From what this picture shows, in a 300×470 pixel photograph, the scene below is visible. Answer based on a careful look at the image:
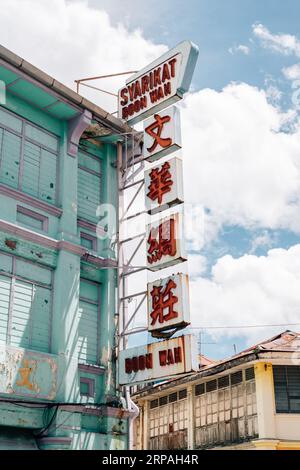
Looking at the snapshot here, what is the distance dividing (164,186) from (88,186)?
94.4 inches

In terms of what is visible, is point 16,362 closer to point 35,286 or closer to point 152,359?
point 35,286

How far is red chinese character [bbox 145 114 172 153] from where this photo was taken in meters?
14.9

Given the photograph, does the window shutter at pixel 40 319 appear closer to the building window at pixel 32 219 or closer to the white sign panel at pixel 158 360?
the building window at pixel 32 219

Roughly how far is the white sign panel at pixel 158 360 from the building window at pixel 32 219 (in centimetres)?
356

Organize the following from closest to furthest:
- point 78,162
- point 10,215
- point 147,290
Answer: point 10,215 < point 147,290 < point 78,162

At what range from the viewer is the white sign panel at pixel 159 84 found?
15.3 m

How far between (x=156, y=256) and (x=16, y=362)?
4.04 m

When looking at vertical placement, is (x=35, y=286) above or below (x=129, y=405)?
above

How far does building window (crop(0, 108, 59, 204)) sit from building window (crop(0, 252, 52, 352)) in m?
1.87

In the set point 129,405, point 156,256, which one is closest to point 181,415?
point 129,405

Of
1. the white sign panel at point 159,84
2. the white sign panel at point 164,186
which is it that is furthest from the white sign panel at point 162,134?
the white sign panel at point 159,84

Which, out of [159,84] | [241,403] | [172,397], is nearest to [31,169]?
[159,84]

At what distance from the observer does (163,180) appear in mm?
14734
